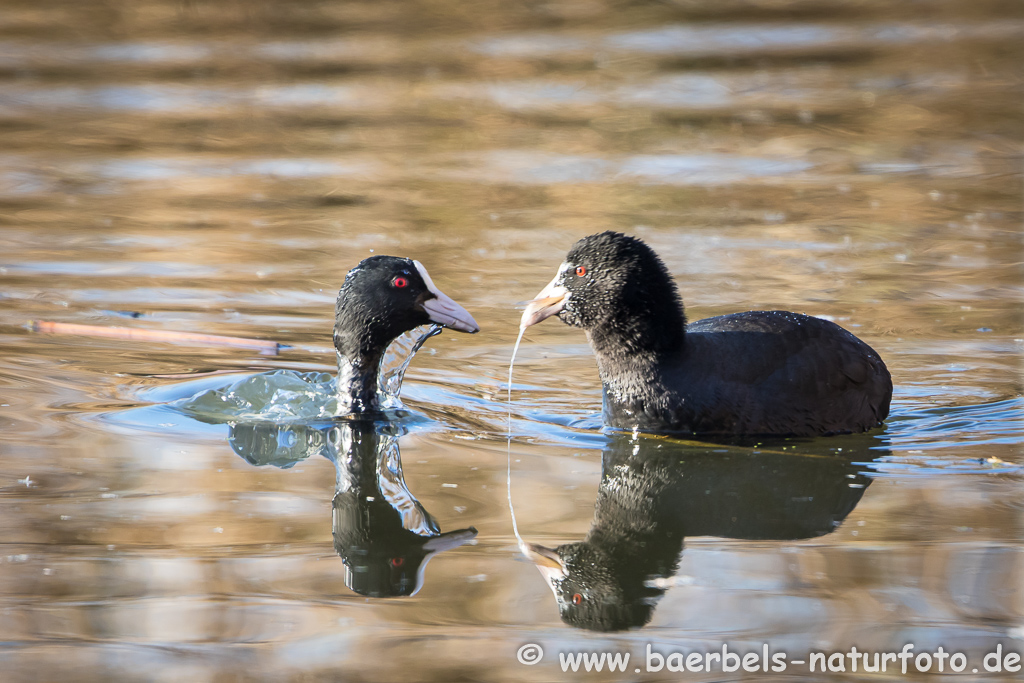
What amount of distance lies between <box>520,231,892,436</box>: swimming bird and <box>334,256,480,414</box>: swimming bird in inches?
23.4

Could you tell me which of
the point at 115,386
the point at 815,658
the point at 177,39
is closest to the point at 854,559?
the point at 815,658

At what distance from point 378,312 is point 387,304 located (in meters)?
0.06

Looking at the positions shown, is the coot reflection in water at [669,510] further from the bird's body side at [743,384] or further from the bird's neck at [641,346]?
the bird's neck at [641,346]

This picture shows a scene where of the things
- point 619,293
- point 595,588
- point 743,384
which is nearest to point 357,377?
point 619,293

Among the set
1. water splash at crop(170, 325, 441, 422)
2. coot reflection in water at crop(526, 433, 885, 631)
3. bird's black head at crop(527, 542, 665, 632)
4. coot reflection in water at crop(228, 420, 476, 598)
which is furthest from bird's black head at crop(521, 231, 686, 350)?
bird's black head at crop(527, 542, 665, 632)

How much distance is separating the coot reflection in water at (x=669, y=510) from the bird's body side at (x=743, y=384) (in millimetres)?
121

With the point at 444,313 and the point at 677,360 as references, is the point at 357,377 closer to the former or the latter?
the point at 444,313

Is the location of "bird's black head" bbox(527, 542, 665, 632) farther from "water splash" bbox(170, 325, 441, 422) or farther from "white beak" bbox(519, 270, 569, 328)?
"water splash" bbox(170, 325, 441, 422)

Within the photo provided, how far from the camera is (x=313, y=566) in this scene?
4.31 meters

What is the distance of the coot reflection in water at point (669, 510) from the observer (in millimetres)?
4141

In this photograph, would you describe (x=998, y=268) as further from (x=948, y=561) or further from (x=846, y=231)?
(x=948, y=561)

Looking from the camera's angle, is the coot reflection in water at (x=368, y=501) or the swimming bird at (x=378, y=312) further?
the swimming bird at (x=378, y=312)

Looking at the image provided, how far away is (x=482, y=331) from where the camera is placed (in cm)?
751

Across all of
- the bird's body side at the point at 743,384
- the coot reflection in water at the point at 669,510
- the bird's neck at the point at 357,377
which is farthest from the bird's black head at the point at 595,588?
the bird's neck at the point at 357,377
